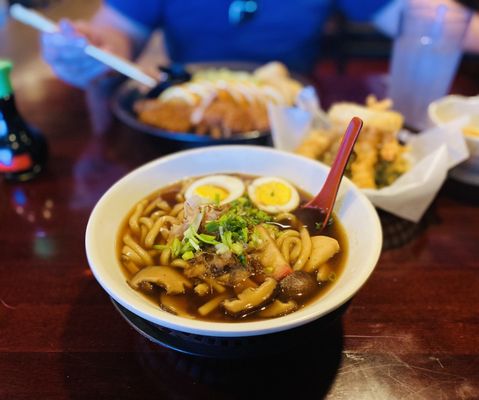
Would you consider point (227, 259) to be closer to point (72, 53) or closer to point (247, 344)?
point (247, 344)

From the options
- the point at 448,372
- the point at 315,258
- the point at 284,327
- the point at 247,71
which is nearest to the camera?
the point at 284,327

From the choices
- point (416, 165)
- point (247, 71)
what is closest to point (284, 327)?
point (416, 165)

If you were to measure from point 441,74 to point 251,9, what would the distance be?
4.60 ft

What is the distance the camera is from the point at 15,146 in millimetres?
1840

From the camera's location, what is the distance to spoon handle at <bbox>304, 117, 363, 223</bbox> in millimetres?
1235

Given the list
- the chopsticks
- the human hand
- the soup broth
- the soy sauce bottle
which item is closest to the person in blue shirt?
the human hand

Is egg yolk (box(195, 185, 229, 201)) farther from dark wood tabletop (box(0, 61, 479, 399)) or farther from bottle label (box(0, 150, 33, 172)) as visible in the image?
bottle label (box(0, 150, 33, 172))

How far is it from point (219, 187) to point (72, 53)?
1.43m

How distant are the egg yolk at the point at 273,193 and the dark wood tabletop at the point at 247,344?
0.40 m

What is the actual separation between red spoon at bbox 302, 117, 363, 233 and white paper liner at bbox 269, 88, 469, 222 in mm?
250

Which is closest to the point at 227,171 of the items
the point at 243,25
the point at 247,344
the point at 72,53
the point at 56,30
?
the point at 247,344

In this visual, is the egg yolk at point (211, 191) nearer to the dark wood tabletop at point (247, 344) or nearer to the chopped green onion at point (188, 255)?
the chopped green onion at point (188, 255)

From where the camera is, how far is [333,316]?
38.8 inches

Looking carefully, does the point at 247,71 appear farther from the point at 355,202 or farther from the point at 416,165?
the point at 355,202
